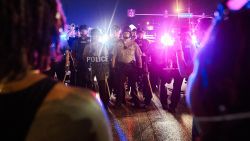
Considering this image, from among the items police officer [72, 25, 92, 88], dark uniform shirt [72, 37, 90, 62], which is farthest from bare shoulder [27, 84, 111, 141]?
dark uniform shirt [72, 37, 90, 62]

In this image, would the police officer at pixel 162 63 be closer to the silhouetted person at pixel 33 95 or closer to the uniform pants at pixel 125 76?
the uniform pants at pixel 125 76

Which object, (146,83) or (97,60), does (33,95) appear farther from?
(146,83)

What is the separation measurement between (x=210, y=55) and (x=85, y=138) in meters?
0.83

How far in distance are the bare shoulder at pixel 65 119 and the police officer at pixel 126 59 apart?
814cm

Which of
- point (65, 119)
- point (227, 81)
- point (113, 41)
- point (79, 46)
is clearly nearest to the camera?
point (65, 119)

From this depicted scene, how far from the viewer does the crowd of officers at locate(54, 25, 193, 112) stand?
362 inches

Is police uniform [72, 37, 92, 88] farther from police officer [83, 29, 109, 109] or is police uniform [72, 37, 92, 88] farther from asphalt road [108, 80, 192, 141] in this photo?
asphalt road [108, 80, 192, 141]

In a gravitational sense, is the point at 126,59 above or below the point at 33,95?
above

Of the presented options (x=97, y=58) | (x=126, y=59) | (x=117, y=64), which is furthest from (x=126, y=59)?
(x=97, y=58)

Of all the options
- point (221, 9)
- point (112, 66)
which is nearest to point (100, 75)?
point (112, 66)

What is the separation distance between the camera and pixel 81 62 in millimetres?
9445

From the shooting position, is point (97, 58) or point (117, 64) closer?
point (97, 58)

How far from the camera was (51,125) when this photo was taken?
1.49 metres

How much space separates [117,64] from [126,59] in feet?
1.00
